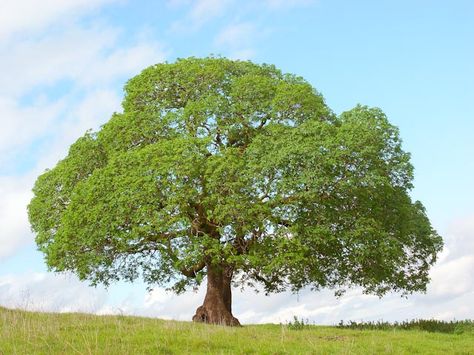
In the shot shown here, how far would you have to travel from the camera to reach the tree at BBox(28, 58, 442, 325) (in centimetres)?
3123

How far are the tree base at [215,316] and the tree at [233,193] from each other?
9cm

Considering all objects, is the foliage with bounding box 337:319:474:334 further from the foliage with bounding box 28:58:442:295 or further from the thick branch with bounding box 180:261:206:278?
the thick branch with bounding box 180:261:206:278

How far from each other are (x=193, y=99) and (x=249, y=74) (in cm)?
354

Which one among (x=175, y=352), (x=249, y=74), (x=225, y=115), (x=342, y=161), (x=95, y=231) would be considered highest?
(x=249, y=74)

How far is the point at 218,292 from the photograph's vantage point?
3569cm

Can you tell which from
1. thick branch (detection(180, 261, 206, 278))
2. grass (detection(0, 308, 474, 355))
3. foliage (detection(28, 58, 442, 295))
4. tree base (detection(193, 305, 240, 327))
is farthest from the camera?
thick branch (detection(180, 261, 206, 278))

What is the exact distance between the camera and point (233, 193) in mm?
30594

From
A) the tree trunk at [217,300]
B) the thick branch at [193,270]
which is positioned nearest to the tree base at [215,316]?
the tree trunk at [217,300]

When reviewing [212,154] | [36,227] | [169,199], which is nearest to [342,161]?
[212,154]

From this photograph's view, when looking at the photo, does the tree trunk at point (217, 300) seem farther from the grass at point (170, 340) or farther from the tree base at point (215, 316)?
the grass at point (170, 340)

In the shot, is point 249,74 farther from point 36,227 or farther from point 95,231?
point 36,227

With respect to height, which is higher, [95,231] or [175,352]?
[95,231]

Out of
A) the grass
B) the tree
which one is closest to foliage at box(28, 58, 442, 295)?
the tree

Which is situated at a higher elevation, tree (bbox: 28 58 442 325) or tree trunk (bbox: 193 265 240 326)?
tree (bbox: 28 58 442 325)
